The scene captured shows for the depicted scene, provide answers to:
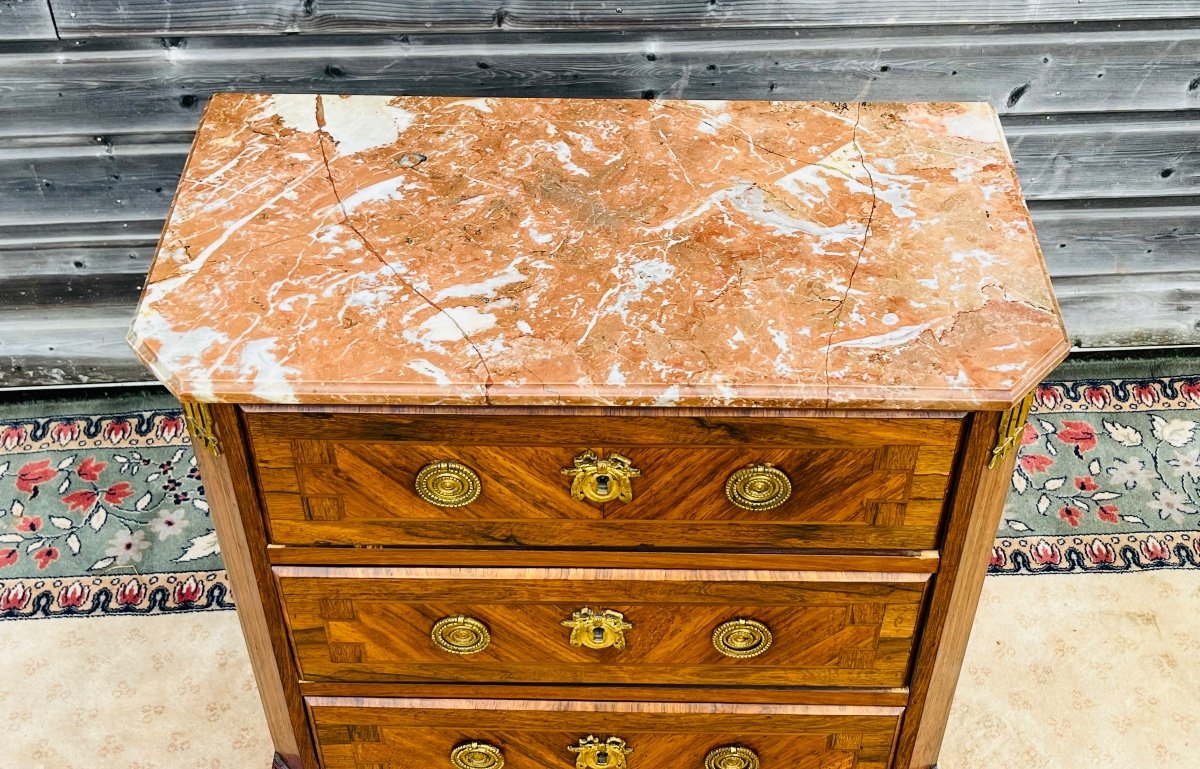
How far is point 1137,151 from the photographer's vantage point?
2371mm

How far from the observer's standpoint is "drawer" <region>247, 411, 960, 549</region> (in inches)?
53.0

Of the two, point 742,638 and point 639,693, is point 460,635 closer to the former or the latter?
point 639,693

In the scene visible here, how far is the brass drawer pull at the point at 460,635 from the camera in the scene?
157 centimetres

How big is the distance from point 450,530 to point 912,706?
2.51 ft

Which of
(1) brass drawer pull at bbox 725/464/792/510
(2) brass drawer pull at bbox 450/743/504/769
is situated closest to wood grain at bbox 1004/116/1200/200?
(1) brass drawer pull at bbox 725/464/792/510

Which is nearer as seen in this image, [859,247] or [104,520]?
[859,247]

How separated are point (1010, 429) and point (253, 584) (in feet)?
3.42

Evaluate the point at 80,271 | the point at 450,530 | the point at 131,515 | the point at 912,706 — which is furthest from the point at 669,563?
the point at 80,271

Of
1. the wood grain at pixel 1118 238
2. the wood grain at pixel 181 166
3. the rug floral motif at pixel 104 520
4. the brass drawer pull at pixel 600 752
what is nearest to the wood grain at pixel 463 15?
the wood grain at pixel 181 166

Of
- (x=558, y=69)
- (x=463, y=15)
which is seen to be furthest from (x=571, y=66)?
(x=463, y=15)

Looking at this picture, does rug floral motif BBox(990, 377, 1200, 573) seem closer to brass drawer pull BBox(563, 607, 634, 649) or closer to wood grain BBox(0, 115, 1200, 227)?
wood grain BBox(0, 115, 1200, 227)

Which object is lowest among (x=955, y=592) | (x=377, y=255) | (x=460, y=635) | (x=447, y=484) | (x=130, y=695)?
(x=130, y=695)

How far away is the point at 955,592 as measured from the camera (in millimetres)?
1526

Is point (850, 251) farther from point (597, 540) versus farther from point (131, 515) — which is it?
point (131, 515)
